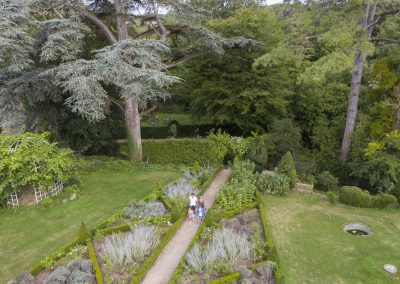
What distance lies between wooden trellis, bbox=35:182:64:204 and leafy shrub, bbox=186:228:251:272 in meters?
8.24

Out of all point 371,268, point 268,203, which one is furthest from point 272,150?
point 371,268

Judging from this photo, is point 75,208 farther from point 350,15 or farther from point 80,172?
A: point 350,15

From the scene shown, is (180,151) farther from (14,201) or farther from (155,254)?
(155,254)

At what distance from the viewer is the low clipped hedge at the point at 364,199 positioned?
13.5 meters

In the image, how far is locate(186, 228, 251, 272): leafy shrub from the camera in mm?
9047

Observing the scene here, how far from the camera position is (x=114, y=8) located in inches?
744

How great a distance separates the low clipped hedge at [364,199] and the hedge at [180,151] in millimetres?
7861

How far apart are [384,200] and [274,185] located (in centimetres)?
483

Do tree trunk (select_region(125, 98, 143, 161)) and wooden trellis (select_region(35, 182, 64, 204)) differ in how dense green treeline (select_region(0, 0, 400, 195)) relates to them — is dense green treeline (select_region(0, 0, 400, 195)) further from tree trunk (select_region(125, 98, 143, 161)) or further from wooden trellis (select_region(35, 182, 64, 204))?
wooden trellis (select_region(35, 182, 64, 204))

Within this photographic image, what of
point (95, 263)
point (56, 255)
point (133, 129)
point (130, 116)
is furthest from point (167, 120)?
point (95, 263)

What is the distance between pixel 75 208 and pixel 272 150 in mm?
11615

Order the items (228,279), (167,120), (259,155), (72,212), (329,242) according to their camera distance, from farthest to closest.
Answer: (167,120) → (259,155) → (72,212) → (329,242) → (228,279)

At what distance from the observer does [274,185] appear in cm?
1479

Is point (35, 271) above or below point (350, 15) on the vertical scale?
below
